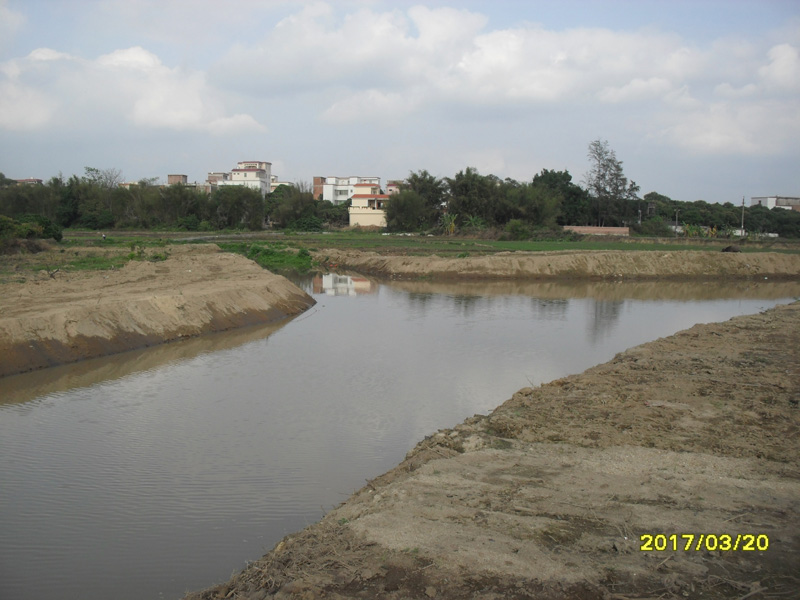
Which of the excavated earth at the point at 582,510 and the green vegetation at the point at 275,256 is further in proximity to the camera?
the green vegetation at the point at 275,256

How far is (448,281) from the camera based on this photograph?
30.7 meters

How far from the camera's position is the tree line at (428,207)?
55625 mm

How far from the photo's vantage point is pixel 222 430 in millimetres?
8609

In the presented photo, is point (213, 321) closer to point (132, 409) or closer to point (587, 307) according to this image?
point (132, 409)

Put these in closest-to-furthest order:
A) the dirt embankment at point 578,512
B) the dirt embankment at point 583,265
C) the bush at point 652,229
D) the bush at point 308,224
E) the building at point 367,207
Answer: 1. the dirt embankment at point 578,512
2. the dirt embankment at point 583,265
3. the bush at point 652,229
4. the bush at point 308,224
5. the building at point 367,207

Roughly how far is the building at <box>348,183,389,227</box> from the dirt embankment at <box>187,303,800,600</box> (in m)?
55.3

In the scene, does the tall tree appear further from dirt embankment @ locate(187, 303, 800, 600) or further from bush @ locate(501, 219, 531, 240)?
dirt embankment @ locate(187, 303, 800, 600)

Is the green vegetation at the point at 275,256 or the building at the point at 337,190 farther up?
the building at the point at 337,190

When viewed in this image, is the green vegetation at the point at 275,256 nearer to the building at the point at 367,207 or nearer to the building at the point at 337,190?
the building at the point at 367,207

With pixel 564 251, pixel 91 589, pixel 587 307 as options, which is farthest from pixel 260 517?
pixel 564 251

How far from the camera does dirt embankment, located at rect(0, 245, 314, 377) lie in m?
12.2
